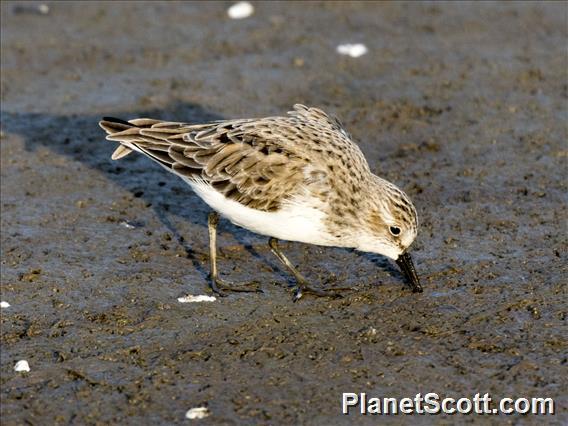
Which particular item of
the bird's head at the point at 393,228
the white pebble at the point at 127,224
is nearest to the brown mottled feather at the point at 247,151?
the bird's head at the point at 393,228

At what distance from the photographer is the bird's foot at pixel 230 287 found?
8.34 metres

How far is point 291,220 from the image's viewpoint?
Result: 803 cm

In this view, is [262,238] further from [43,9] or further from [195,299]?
[43,9]

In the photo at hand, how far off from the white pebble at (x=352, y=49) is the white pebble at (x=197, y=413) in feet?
25.5

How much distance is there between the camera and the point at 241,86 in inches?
497

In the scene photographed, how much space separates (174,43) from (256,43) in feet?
3.78

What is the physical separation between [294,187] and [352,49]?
5951mm

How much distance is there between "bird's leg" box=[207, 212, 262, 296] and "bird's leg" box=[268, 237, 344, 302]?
1.08ft

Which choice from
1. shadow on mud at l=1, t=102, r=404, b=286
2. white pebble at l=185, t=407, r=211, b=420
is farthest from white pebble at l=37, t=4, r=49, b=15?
white pebble at l=185, t=407, r=211, b=420

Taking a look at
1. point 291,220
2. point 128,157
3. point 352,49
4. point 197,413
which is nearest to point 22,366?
point 197,413

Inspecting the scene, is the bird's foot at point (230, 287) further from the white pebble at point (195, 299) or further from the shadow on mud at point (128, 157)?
the shadow on mud at point (128, 157)

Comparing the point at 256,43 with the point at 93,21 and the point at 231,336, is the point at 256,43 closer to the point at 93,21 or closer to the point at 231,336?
the point at 93,21

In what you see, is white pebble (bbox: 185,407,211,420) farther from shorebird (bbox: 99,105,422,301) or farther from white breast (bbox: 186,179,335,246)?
white breast (bbox: 186,179,335,246)

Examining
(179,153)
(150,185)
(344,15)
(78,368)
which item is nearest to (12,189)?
(150,185)
